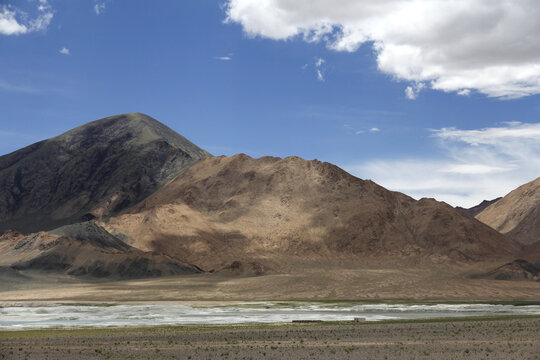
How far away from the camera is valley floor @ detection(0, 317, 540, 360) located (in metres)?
39.2

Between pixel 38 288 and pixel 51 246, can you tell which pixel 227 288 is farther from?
pixel 51 246

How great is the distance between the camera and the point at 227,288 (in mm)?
139875

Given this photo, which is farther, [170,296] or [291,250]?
[291,250]

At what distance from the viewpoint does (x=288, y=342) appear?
4681 cm

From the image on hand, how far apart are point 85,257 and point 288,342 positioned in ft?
427

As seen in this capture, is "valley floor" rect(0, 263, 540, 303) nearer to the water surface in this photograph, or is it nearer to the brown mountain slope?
the brown mountain slope

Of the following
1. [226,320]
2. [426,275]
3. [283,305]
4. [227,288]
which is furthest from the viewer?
[426,275]

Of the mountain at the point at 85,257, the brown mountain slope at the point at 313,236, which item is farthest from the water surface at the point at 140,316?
the brown mountain slope at the point at 313,236

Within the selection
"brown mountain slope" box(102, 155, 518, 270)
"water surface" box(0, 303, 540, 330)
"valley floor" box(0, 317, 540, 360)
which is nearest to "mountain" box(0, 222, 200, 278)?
"brown mountain slope" box(102, 155, 518, 270)

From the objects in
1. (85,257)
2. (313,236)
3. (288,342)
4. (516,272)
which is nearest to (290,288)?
(313,236)

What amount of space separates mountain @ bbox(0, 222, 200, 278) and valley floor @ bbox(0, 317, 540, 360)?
102 meters

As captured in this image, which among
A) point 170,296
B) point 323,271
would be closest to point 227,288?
point 170,296

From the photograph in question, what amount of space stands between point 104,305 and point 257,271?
187ft

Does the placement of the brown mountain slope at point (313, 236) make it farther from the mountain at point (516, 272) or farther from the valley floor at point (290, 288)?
the mountain at point (516, 272)
